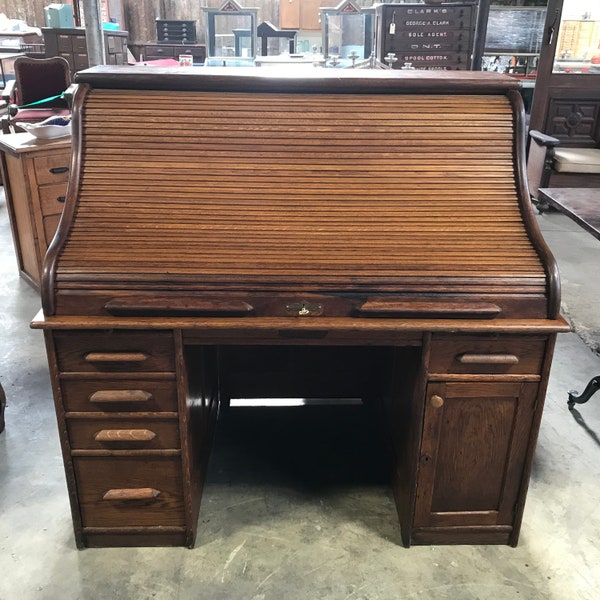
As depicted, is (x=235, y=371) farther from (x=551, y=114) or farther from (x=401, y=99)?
(x=551, y=114)

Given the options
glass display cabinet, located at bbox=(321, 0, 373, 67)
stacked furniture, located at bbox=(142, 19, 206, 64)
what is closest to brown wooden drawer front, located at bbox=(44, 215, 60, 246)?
glass display cabinet, located at bbox=(321, 0, 373, 67)

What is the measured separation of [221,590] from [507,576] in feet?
2.89

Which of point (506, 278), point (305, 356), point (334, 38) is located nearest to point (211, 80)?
point (506, 278)

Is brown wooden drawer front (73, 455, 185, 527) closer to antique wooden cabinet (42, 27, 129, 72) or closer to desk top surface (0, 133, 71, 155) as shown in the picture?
desk top surface (0, 133, 71, 155)

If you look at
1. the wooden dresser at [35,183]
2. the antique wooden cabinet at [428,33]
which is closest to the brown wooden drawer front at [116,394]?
the wooden dresser at [35,183]

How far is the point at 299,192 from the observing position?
1.86m

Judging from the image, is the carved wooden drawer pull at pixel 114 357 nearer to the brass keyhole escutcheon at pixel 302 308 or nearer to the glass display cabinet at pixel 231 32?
the brass keyhole escutcheon at pixel 302 308

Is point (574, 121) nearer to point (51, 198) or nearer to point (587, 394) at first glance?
point (587, 394)

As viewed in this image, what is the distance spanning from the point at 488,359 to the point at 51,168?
115 inches

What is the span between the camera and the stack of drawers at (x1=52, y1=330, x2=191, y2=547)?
5.82 feet

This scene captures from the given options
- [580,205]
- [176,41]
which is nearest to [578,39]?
[580,205]

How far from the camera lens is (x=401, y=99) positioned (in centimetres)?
194

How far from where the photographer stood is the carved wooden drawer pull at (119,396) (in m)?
1.82

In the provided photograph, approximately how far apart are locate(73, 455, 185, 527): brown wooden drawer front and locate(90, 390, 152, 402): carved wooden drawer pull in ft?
0.68
